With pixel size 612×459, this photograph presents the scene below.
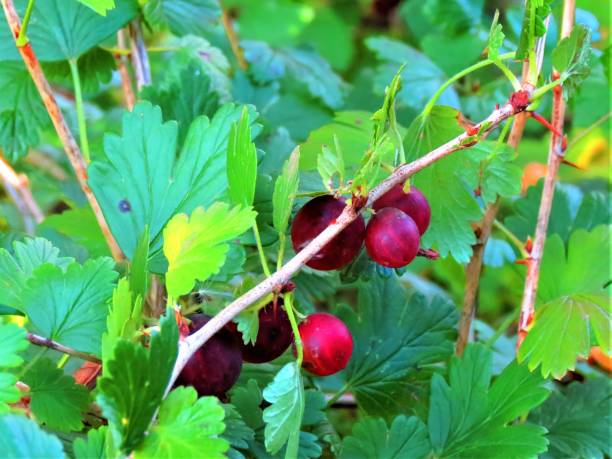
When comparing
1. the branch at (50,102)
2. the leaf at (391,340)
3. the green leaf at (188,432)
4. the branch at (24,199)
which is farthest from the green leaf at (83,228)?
the green leaf at (188,432)

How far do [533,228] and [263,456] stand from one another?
0.40m

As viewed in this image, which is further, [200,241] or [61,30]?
[61,30]

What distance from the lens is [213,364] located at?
52cm

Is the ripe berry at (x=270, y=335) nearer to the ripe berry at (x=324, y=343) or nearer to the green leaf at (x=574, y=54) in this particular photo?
the ripe berry at (x=324, y=343)

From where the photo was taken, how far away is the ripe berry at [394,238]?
1.76 ft

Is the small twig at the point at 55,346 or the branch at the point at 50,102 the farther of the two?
the branch at the point at 50,102

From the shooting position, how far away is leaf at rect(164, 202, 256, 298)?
48cm

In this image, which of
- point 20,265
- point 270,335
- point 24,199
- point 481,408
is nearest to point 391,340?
point 481,408

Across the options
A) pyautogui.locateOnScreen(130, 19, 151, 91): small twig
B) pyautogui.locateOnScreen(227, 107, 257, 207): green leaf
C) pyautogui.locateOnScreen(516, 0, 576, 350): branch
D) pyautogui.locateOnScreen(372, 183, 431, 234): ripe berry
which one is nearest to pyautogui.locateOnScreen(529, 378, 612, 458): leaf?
pyautogui.locateOnScreen(516, 0, 576, 350): branch

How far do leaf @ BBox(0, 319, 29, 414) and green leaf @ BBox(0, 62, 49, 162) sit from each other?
0.34 metres

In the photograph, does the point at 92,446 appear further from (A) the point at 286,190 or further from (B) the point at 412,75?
(B) the point at 412,75

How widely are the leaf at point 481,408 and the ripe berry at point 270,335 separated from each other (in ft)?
0.54

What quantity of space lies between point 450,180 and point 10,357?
1.21 ft

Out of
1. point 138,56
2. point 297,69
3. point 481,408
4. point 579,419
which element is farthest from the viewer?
point 297,69
